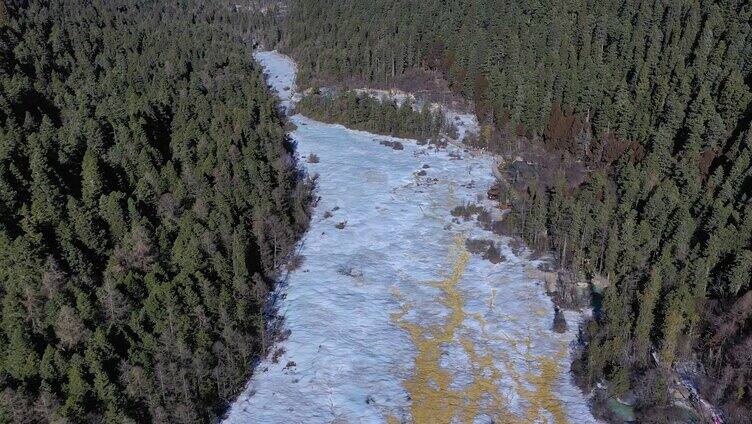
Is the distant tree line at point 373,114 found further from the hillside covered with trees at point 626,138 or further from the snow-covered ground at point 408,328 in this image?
the snow-covered ground at point 408,328

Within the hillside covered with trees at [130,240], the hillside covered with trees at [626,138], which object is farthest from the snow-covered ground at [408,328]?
the hillside covered with trees at [626,138]

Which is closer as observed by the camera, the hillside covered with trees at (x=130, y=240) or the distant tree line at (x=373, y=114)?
the hillside covered with trees at (x=130, y=240)

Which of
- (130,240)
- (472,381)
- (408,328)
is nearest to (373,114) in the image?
(408,328)

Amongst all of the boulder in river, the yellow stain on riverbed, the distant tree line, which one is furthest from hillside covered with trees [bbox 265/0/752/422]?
the distant tree line

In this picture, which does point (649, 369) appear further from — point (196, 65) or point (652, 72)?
point (196, 65)

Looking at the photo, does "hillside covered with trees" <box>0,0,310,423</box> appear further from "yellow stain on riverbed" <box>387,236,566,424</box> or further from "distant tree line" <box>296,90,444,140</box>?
"distant tree line" <box>296,90,444,140</box>
